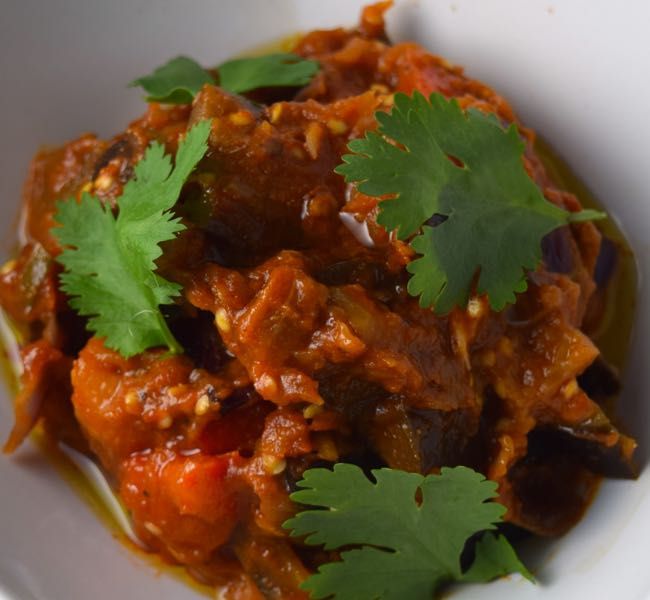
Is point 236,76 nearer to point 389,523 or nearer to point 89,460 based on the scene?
point 89,460

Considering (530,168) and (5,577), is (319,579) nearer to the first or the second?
(5,577)

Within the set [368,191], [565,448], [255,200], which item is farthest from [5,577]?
[565,448]

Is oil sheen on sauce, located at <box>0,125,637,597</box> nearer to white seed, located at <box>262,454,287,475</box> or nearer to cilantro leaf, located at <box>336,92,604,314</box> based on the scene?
white seed, located at <box>262,454,287,475</box>

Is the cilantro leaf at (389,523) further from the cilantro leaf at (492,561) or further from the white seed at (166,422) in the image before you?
the white seed at (166,422)

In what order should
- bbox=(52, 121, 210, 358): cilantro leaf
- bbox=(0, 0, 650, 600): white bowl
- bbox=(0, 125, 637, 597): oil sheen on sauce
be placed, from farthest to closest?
bbox=(0, 125, 637, 597): oil sheen on sauce → bbox=(0, 0, 650, 600): white bowl → bbox=(52, 121, 210, 358): cilantro leaf

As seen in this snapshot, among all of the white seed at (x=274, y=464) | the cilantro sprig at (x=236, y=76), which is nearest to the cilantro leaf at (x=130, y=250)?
the white seed at (x=274, y=464)

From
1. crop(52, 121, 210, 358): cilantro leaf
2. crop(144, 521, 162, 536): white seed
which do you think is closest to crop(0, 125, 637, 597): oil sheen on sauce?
crop(144, 521, 162, 536): white seed

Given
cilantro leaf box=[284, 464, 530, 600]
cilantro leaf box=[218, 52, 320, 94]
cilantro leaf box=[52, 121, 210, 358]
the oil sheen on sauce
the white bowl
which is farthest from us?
cilantro leaf box=[218, 52, 320, 94]
